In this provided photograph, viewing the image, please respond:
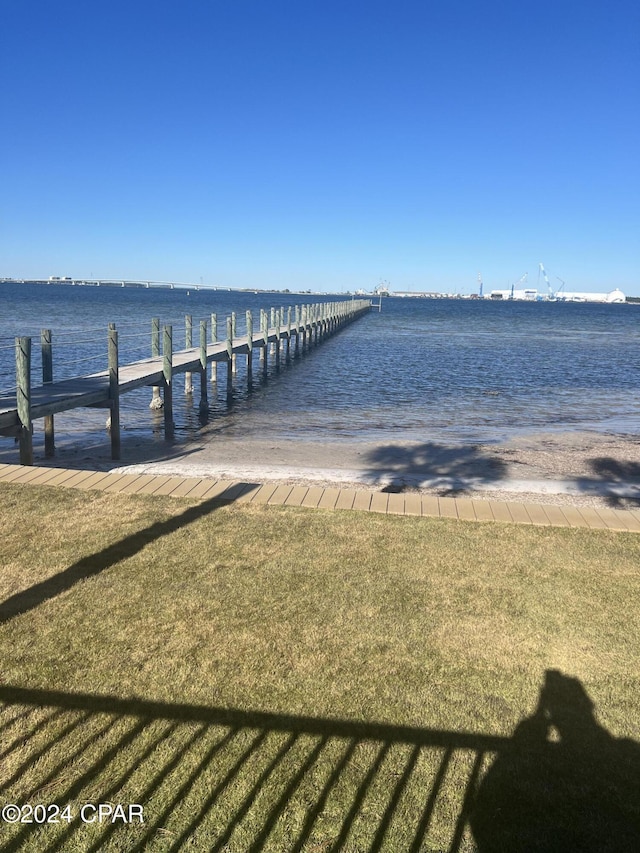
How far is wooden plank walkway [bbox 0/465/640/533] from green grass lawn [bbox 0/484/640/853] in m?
0.41

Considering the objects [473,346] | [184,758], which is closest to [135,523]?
[184,758]

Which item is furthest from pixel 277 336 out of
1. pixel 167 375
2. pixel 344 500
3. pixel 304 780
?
pixel 304 780

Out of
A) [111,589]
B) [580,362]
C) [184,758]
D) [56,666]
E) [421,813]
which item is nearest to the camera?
[421,813]

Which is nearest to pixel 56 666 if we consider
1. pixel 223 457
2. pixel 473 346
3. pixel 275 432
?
pixel 223 457

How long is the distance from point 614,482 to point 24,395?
25.4 ft

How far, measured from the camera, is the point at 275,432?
557 inches

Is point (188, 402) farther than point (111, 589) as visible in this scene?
Yes

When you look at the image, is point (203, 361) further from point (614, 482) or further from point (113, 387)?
point (614, 482)

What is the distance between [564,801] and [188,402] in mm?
16044

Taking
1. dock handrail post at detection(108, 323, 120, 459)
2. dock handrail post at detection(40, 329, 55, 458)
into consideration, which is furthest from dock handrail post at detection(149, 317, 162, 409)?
dock handrail post at detection(108, 323, 120, 459)

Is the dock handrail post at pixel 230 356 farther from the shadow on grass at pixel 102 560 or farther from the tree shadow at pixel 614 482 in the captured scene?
the shadow on grass at pixel 102 560

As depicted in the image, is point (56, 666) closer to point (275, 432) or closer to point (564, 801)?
point (564, 801)

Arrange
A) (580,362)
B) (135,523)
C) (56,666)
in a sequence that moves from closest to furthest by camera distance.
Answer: (56,666) → (135,523) → (580,362)

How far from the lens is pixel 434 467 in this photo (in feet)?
34.5
